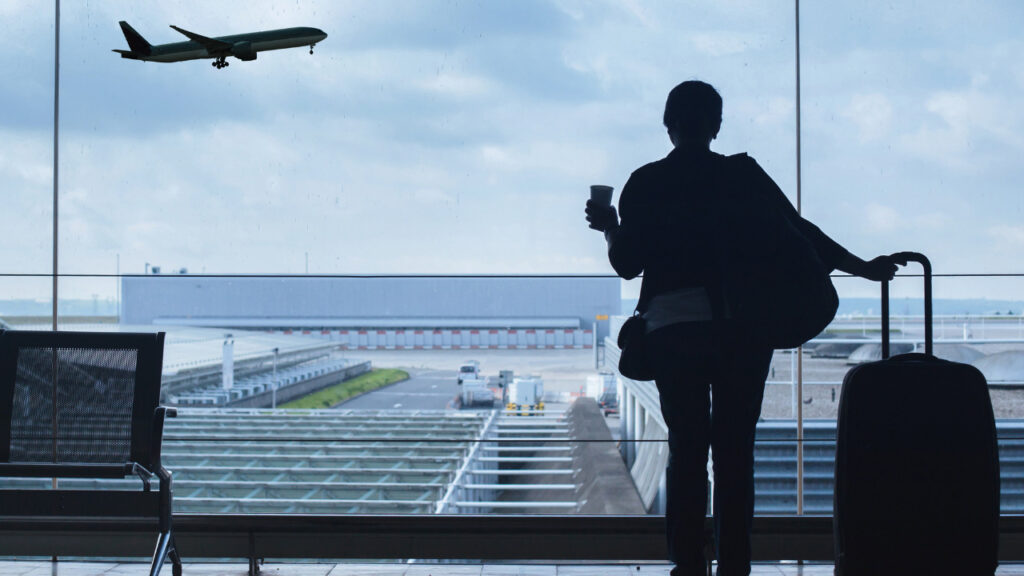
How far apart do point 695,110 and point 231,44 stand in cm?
201

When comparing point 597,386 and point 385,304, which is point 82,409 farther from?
point 597,386

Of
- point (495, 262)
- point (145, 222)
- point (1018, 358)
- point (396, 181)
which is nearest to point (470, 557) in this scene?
point (495, 262)

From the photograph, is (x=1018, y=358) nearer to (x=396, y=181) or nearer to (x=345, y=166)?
(x=396, y=181)

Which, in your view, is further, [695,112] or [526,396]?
[526,396]

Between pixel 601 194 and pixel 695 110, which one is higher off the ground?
Answer: pixel 695 110

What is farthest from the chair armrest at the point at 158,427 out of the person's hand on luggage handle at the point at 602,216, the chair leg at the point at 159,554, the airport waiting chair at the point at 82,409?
the person's hand on luggage handle at the point at 602,216

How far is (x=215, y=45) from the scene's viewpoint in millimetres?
2717

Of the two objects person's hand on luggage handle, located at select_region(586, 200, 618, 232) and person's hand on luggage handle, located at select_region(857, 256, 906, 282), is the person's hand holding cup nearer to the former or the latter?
person's hand on luggage handle, located at select_region(586, 200, 618, 232)

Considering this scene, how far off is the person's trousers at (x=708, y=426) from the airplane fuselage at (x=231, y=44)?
2.06m

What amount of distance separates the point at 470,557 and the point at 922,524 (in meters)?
1.30

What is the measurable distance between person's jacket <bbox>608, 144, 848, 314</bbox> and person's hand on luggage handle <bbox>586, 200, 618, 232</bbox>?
0.07 ft

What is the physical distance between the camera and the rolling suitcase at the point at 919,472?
1.34m

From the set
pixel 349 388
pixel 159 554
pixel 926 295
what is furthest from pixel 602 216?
pixel 349 388

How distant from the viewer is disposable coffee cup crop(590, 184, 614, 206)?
144 centimetres
